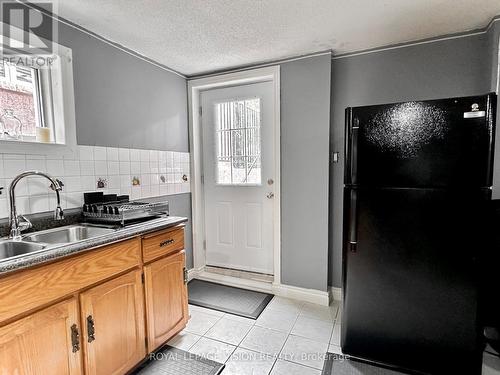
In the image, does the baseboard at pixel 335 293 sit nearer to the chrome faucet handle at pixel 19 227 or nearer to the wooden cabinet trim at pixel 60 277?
the wooden cabinet trim at pixel 60 277

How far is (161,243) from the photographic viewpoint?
5.72 ft

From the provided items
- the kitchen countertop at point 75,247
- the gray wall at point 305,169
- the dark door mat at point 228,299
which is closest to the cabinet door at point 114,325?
the kitchen countertop at point 75,247

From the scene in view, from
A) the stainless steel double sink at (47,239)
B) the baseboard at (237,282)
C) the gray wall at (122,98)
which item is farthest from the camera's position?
the baseboard at (237,282)

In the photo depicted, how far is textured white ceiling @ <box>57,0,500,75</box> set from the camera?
1.62 metres

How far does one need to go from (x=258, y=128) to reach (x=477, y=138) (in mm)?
1770

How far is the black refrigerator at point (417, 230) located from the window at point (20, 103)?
6.46ft

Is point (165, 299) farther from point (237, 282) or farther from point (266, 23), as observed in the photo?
point (266, 23)

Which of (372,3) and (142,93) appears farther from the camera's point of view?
(142,93)

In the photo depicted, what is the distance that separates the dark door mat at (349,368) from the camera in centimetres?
161

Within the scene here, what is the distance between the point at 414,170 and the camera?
152 centimetres

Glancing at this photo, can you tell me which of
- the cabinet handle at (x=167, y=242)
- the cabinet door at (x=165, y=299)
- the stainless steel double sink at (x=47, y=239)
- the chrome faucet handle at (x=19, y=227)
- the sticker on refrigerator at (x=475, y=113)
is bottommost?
the cabinet door at (x=165, y=299)

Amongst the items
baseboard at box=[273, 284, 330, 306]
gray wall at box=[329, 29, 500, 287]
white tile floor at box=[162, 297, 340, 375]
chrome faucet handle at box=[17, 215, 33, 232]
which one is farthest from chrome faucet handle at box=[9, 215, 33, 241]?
→ gray wall at box=[329, 29, 500, 287]

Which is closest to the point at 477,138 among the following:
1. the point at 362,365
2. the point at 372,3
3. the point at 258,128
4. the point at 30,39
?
the point at 372,3

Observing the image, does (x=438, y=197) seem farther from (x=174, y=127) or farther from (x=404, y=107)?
(x=174, y=127)
